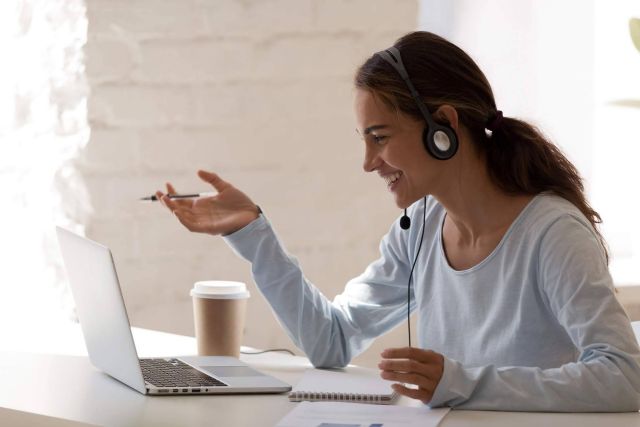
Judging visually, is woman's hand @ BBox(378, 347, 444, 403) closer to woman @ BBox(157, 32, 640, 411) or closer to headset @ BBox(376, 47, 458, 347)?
woman @ BBox(157, 32, 640, 411)

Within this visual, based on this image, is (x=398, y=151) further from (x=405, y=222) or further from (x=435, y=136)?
(x=405, y=222)

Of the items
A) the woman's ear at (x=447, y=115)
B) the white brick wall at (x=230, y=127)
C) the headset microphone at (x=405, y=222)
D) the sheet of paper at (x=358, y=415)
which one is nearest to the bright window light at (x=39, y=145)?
the white brick wall at (x=230, y=127)

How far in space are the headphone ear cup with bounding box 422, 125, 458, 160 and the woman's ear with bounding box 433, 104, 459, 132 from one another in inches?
0.9

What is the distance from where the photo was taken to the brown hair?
4.91 feet

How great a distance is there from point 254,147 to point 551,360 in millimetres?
913

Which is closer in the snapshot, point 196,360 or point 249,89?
point 196,360

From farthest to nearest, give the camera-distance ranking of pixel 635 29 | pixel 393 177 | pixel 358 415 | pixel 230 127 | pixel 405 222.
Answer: pixel 230 127
pixel 635 29
pixel 405 222
pixel 393 177
pixel 358 415

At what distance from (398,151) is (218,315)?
0.39 metres

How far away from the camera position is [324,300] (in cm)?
171

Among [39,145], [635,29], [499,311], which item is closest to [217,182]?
[499,311]

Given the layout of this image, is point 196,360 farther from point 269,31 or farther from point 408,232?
point 269,31

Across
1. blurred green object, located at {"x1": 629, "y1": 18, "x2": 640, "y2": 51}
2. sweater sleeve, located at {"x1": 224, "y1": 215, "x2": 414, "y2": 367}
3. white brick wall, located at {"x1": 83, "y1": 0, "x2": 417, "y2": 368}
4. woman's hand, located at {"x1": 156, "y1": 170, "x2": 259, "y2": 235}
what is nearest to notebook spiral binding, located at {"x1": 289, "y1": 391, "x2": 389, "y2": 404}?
sweater sleeve, located at {"x1": 224, "y1": 215, "x2": 414, "y2": 367}

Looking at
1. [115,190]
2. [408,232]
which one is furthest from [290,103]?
[408,232]

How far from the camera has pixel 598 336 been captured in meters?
1.27
